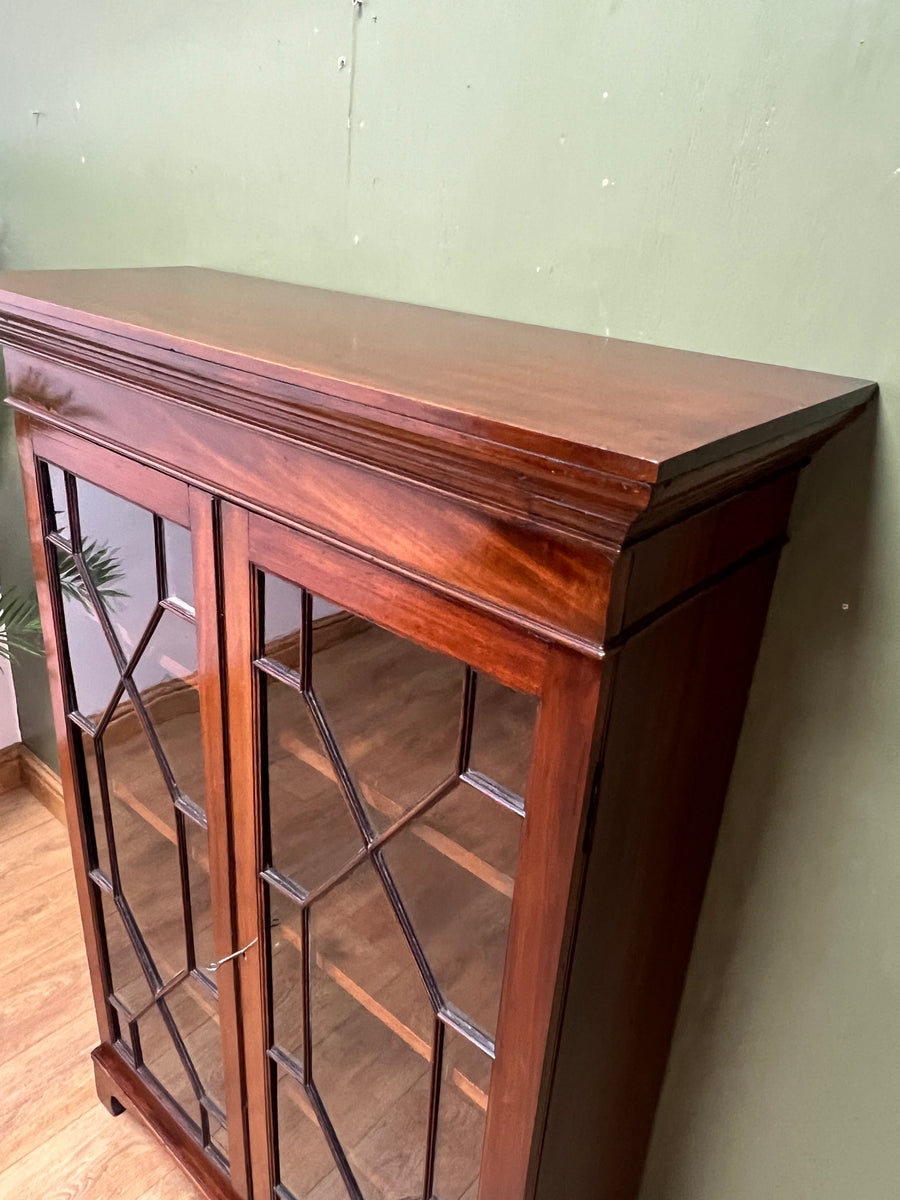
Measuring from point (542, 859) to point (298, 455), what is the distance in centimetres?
35

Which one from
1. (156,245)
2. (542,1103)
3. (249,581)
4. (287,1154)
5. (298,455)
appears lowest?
(287,1154)

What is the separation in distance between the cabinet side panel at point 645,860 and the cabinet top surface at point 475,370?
0.45ft

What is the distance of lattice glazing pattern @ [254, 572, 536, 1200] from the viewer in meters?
0.68

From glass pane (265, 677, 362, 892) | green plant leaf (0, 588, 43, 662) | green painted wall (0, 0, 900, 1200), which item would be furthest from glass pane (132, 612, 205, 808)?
green plant leaf (0, 588, 43, 662)

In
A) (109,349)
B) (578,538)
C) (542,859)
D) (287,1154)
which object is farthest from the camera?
(287,1154)

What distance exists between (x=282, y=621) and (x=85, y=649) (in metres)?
0.42

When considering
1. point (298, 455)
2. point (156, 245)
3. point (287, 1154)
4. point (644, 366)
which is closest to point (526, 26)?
point (644, 366)

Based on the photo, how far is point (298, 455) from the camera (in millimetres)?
662

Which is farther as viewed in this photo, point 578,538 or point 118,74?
point 118,74

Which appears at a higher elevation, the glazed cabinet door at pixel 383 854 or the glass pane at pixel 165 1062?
the glazed cabinet door at pixel 383 854

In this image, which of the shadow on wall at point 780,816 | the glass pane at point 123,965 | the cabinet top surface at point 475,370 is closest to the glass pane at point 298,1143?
the glass pane at point 123,965

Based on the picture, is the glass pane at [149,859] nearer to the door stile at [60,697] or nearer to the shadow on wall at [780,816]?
the door stile at [60,697]

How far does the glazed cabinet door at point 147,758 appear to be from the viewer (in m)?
0.87

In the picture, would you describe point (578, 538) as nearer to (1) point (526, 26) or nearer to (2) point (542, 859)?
(2) point (542, 859)
